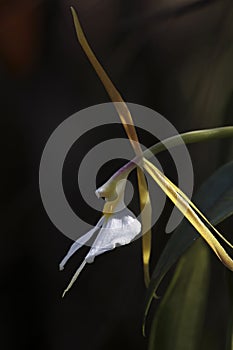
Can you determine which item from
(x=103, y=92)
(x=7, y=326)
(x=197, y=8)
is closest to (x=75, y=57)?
(x=103, y=92)

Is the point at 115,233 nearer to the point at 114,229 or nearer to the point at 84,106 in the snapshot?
the point at 114,229

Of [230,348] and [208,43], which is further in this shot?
[208,43]

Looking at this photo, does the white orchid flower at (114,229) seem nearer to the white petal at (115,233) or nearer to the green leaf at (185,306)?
the white petal at (115,233)

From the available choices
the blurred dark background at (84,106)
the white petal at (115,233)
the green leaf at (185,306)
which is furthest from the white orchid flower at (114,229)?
the blurred dark background at (84,106)

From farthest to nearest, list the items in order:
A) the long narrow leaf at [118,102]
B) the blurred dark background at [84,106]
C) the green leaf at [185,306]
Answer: the blurred dark background at [84,106]
the green leaf at [185,306]
the long narrow leaf at [118,102]

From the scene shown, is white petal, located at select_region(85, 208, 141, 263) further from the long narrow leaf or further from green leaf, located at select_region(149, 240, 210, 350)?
green leaf, located at select_region(149, 240, 210, 350)

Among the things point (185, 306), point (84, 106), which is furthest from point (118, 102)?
point (84, 106)

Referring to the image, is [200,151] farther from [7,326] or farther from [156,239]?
[7,326]
